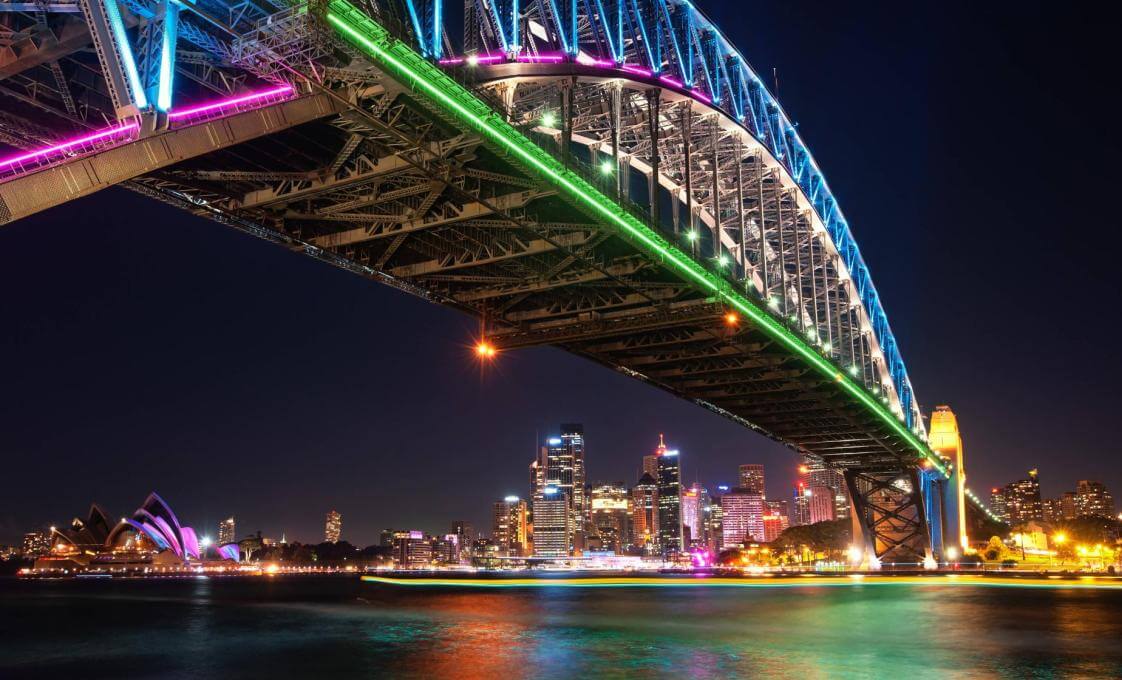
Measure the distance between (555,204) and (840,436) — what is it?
50.9 metres

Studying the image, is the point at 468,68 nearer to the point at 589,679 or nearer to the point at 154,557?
the point at 589,679

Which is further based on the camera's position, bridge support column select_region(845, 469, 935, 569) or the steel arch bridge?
bridge support column select_region(845, 469, 935, 569)

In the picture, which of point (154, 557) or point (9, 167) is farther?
point (154, 557)

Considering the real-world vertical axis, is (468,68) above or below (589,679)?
above

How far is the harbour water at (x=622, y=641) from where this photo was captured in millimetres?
19656

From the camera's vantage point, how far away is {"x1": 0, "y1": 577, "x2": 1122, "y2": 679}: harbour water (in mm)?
19656

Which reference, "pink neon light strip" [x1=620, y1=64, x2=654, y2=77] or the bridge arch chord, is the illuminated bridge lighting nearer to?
the bridge arch chord

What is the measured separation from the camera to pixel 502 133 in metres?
23.0

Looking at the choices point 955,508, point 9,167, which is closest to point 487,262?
point 9,167

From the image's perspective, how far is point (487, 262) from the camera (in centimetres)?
3216

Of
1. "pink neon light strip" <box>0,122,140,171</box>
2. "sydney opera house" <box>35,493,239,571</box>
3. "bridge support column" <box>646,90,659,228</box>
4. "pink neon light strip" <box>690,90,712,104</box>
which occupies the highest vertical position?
"pink neon light strip" <box>690,90,712,104</box>

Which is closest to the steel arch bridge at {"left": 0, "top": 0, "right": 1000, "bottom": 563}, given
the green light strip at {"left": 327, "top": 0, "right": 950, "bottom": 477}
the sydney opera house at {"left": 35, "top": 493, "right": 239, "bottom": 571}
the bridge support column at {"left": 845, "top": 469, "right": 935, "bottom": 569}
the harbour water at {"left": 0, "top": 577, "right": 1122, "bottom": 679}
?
the green light strip at {"left": 327, "top": 0, "right": 950, "bottom": 477}

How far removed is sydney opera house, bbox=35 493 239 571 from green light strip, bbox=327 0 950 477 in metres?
124

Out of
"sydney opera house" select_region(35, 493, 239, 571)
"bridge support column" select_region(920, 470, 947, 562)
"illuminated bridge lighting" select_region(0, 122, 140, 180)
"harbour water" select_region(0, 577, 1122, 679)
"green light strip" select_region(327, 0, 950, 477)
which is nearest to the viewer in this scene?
"illuminated bridge lighting" select_region(0, 122, 140, 180)
